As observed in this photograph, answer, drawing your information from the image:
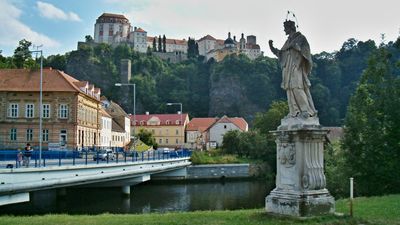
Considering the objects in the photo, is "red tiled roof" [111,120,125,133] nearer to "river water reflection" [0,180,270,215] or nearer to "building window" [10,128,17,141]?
"building window" [10,128,17,141]

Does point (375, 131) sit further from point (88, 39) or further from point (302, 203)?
point (88, 39)

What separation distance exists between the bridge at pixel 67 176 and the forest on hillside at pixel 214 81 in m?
89.2

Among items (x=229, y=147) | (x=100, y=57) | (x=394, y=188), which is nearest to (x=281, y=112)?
(x=229, y=147)

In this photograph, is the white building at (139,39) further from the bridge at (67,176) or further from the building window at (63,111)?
the bridge at (67,176)

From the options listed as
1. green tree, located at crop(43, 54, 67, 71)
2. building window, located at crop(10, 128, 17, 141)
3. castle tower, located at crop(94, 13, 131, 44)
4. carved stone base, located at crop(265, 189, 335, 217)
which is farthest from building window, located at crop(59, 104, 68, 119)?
castle tower, located at crop(94, 13, 131, 44)

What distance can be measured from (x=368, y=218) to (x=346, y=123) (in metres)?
18.4

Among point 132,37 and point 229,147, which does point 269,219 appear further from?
point 132,37

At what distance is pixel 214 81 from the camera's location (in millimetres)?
138375

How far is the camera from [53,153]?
28.0 metres

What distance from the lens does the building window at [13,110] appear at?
51.7m

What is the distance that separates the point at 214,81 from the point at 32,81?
8914 centimetres

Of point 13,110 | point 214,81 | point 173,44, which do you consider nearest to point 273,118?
point 13,110

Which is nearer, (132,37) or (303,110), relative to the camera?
(303,110)

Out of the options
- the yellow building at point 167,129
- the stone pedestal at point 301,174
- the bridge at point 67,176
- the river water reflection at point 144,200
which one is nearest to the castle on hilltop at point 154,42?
the yellow building at point 167,129
